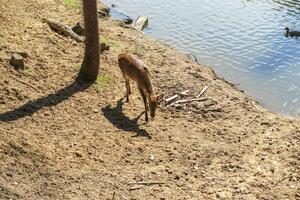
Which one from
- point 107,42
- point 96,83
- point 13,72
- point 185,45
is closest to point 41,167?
point 13,72

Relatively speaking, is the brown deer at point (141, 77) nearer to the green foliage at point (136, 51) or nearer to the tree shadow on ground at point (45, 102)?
the tree shadow on ground at point (45, 102)

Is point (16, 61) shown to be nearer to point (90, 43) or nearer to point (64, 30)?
point (90, 43)

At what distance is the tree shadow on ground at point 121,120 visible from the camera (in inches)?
428

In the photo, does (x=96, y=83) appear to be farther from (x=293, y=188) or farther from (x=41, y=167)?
(x=293, y=188)

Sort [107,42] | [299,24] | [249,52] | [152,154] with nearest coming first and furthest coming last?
[152,154] → [107,42] → [249,52] → [299,24]

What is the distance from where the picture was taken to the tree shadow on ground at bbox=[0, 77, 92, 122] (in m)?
9.69

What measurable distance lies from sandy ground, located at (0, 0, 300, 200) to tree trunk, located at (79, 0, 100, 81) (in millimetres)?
346

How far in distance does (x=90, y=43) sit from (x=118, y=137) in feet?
9.31

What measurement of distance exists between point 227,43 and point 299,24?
460cm

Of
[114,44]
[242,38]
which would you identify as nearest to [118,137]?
[114,44]

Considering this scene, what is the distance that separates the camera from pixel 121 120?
11.2 meters

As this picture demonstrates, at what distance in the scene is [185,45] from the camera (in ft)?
63.4

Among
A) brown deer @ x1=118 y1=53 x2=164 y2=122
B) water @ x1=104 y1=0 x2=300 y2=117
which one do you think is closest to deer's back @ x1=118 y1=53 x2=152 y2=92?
brown deer @ x1=118 y1=53 x2=164 y2=122

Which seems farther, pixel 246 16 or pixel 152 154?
pixel 246 16
